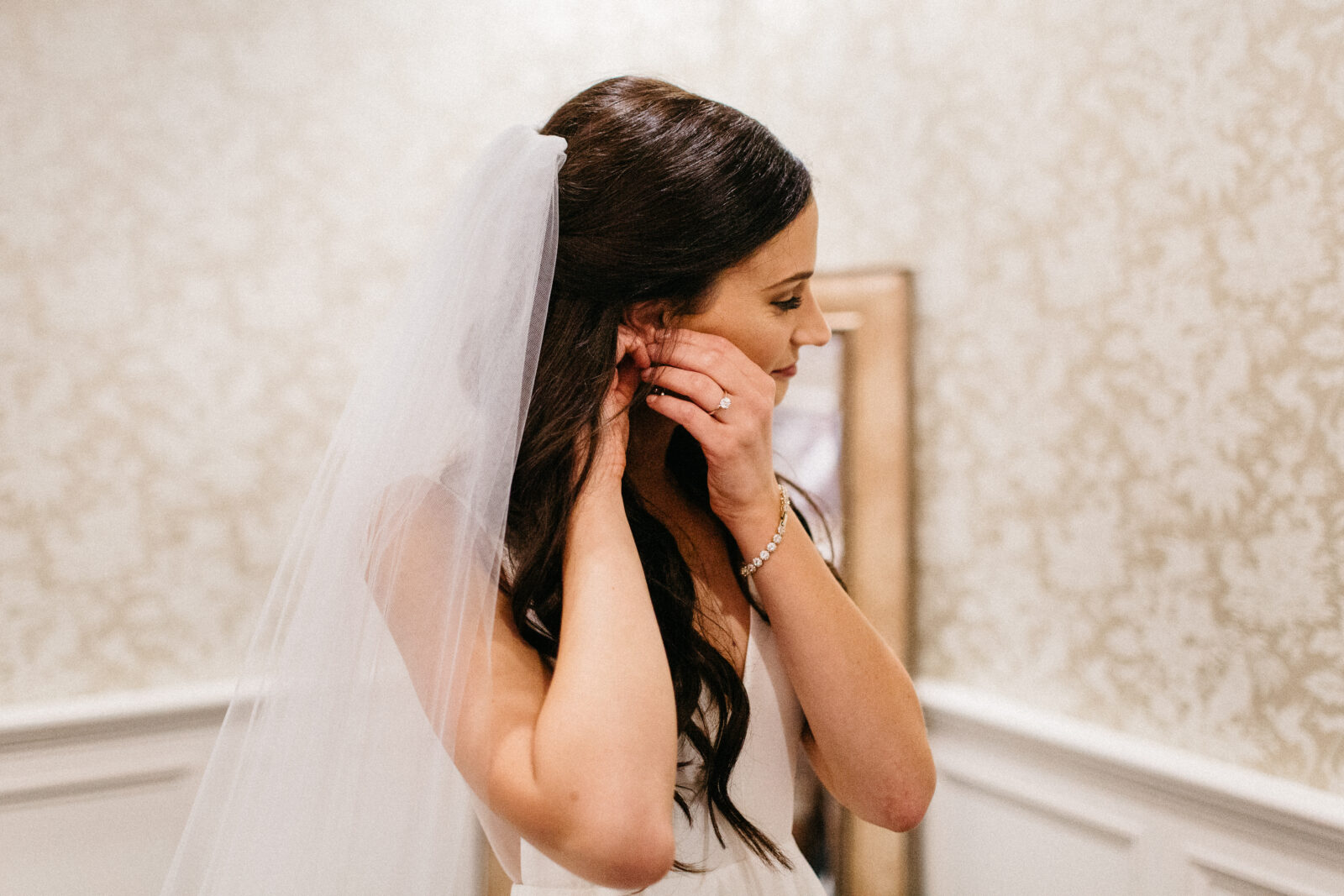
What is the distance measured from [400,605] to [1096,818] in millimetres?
1299

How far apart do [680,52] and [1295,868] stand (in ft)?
6.61

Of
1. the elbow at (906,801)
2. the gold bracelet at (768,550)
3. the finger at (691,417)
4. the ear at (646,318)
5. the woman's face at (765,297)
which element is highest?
the woman's face at (765,297)

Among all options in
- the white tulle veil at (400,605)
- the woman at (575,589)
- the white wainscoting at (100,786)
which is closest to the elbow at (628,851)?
the woman at (575,589)

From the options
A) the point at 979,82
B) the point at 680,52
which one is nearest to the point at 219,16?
the point at 680,52

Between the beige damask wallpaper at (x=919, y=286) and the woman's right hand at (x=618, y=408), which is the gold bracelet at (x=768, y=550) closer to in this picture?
the woman's right hand at (x=618, y=408)

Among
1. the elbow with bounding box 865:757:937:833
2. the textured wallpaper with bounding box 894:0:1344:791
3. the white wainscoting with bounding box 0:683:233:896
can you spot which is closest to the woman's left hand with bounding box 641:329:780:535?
the elbow with bounding box 865:757:937:833

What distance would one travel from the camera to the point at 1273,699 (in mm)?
1327

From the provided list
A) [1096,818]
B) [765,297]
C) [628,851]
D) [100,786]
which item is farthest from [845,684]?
[100,786]

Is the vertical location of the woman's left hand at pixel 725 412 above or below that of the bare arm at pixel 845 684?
above

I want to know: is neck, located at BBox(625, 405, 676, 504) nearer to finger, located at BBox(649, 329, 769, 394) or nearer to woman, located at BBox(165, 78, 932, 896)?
woman, located at BBox(165, 78, 932, 896)

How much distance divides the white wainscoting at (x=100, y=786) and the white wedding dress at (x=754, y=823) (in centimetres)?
100

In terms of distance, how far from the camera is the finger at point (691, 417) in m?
1.03

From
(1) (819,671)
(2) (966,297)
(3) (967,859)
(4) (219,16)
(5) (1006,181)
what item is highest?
(4) (219,16)

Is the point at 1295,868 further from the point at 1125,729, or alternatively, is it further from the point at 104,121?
the point at 104,121
